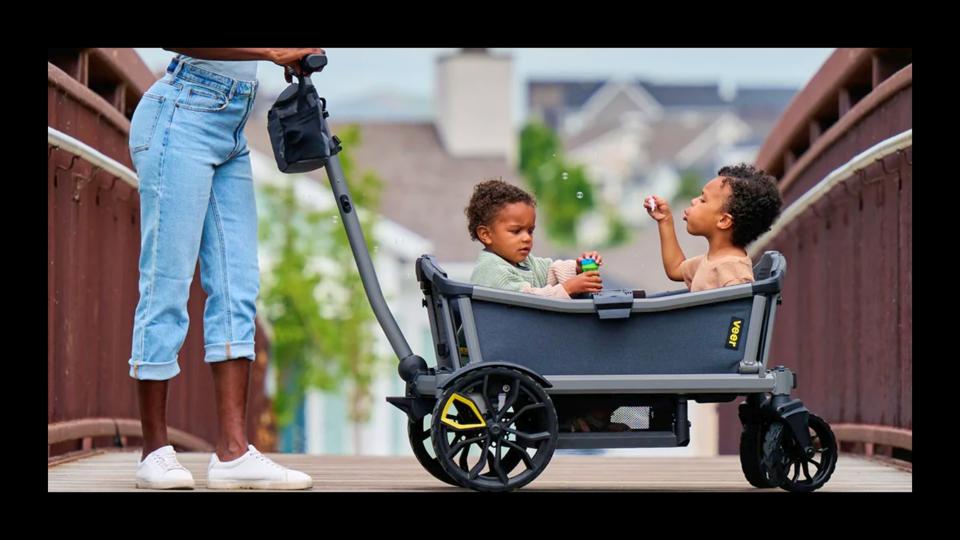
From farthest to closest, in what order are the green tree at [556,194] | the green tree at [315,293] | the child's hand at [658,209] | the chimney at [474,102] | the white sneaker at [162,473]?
1. the green tree at [556,194]
2. the chimney at [474,102]
3. the green tree at [315,293]
4. the child's hand at [658,209]
5. the white sneaker at [162,473]

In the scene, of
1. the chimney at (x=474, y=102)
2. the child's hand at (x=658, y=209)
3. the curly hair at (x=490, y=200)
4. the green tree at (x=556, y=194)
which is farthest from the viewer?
the green tree at (x=556, y=194)

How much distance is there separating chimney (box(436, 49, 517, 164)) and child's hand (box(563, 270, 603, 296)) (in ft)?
141

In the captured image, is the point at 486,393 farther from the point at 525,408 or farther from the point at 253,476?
the point at 253,476

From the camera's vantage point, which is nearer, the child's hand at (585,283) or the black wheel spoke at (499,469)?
the black wheel spoke at (499,469)

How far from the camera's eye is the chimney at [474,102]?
162ft

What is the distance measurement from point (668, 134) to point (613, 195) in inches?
305

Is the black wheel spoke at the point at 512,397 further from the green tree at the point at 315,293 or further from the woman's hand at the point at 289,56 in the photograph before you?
the green tree at the point at 315,293

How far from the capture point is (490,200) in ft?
17.0

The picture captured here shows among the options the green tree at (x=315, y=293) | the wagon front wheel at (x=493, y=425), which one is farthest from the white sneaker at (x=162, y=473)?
the green tree at (x=315, y=293)

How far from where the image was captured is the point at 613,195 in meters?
84.8

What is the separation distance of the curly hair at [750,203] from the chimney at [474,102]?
42.8 metres

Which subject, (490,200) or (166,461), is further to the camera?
(490,200)

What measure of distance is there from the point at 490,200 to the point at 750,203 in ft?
2.33

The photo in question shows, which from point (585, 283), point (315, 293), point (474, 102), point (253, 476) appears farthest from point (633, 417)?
point (474, 102)
